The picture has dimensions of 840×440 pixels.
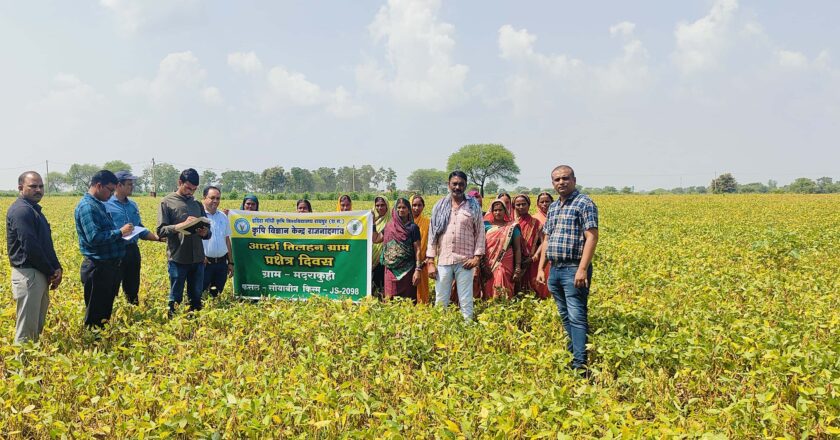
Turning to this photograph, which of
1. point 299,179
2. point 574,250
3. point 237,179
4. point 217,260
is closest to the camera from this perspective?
point 574,250

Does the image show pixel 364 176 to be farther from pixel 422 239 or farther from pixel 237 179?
pixel 422 239

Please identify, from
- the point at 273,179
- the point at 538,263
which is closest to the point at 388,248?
the point at 538,263

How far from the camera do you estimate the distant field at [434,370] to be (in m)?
3.09

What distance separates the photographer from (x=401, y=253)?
6.20 meters

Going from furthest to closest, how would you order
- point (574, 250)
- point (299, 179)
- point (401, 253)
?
point (299, 179), point (401, 253), point (574, 250)

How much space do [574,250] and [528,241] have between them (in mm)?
2240

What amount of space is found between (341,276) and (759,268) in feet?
24.0

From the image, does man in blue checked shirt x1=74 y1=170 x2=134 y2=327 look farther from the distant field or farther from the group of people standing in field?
the distant field

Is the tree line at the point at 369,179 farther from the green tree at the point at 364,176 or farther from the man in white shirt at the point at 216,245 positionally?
the man in white shirt at the point at 216,245

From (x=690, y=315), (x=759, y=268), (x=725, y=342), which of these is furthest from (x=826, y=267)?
(x=725, y=342)

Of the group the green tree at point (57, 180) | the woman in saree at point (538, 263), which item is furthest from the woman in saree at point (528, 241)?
the green tree at point (57, 180)

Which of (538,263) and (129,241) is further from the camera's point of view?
(538,263)

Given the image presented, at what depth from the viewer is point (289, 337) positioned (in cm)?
499

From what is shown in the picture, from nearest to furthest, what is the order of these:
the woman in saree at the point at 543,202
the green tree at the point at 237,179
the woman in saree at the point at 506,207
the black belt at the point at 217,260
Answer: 1. the black belt at the point at 217,260
2. the woman in saree at the point at 506,207
3. the woman in saree at the point at 543,202
4. the green tree at the point at 237,179
